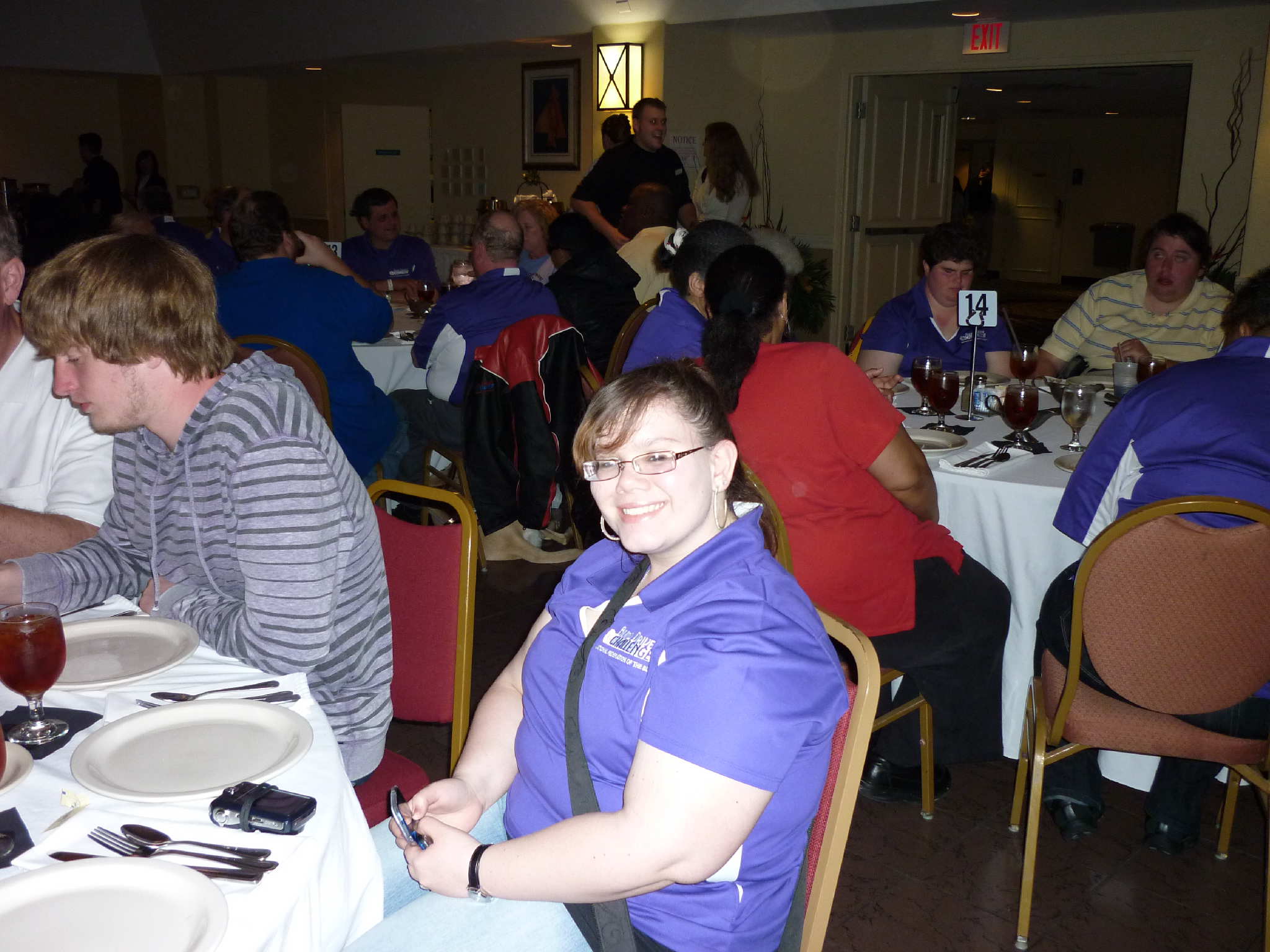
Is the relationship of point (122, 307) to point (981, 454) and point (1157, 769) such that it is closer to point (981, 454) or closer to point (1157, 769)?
point (981, 454)

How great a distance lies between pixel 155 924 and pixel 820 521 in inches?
59.9

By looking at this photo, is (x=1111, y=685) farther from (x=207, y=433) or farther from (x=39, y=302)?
(x=39, y=302)

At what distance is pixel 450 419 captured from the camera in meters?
4.12

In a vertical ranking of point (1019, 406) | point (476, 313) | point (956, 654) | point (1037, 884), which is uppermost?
point (476, 313)

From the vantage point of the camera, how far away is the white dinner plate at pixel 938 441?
2.74 m

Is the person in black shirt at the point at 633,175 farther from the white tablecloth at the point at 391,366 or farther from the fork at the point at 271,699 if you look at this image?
the fork at the point at 271,699

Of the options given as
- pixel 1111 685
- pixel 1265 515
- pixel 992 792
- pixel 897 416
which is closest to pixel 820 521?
pixel 897 416

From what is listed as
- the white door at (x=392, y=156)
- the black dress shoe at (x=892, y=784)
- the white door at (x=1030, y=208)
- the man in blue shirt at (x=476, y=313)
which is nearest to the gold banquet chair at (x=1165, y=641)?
the black dress shoe at (x=892, y=784)

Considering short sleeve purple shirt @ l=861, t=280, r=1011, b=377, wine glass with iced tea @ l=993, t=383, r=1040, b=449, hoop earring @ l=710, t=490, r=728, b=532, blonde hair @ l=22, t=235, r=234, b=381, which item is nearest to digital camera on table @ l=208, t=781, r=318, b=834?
hoop earring @ l=710, t=490, r=728, b=532

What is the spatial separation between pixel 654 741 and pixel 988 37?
6930mm

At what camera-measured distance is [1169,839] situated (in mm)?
2320

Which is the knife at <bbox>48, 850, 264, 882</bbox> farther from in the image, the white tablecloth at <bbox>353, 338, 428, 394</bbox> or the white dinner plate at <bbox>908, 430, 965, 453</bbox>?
the white tablecloth at <bbox>353, 338, 428, 394</bbox>

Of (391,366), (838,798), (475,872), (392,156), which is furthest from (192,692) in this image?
(392,156)

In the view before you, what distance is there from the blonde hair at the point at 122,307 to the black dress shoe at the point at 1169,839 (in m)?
2.19
